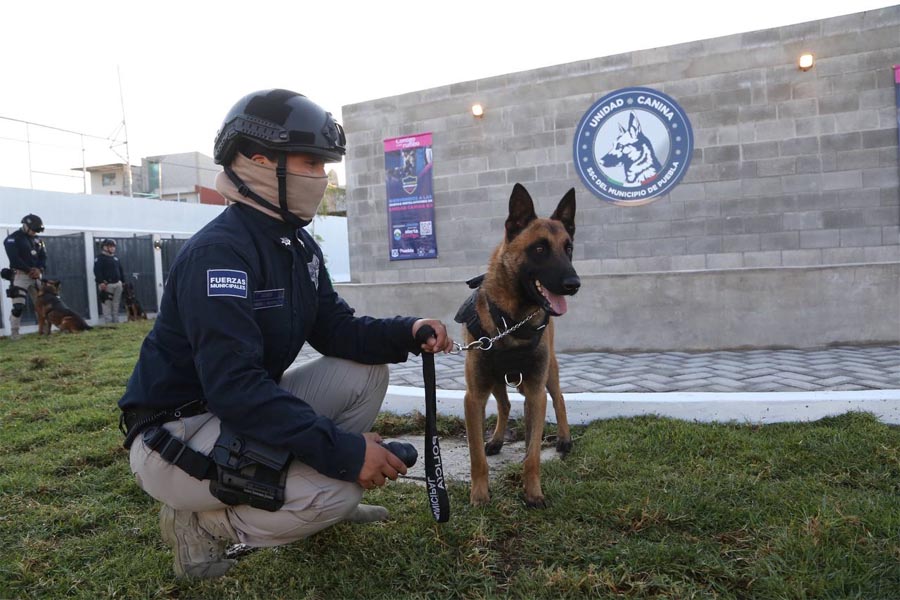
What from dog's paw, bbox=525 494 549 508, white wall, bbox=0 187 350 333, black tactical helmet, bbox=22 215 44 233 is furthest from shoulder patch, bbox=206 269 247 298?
white wall, bbox=0 187 350 333

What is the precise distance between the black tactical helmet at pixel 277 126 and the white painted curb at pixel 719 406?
260 centimetres

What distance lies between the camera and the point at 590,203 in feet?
27.6

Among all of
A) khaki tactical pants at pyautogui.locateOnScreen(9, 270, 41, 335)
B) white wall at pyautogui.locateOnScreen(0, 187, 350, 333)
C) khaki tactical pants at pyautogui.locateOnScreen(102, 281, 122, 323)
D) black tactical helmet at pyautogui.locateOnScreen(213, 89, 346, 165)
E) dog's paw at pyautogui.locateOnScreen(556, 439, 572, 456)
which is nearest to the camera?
black tactical helmet at pyautogui.locateOnScreen(213, 89, 346, 165)

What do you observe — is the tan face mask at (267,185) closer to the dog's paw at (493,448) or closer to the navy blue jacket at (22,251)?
the dog's paw at (493,448)

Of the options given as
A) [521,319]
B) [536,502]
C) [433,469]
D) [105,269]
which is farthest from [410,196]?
[105,269]

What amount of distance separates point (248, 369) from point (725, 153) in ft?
24.6

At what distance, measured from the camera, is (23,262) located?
10984 millimetres

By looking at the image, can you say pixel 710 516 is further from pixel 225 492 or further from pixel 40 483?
pixel 40 483

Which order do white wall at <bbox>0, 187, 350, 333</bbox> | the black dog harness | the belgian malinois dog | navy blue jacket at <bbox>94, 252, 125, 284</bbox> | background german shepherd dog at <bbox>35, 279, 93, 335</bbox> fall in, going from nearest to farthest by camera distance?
the belgian malinois dog < the black dog harness < background german shepherd dog at <bbox>35, 279, 93, 335</bbox> < navy blue jacket at <bbox>94, 252, 125, 284</bbox> < white wall at <bbox>0, 187, 350, 333</bbox>

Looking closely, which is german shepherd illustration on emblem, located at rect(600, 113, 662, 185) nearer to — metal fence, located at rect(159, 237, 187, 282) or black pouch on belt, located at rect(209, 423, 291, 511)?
black pouch on belt, located at rect(209, 423, 291, 511)

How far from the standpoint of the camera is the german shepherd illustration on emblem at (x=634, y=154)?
8055mm

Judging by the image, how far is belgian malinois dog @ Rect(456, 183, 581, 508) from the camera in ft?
9.54

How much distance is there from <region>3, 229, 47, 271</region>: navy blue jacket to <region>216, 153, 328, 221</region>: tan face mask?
35.7ft

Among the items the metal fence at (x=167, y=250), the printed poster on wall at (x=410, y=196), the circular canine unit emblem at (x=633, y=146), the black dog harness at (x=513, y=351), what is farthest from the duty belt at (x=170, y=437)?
the metal fence at (x=167, y=250)
